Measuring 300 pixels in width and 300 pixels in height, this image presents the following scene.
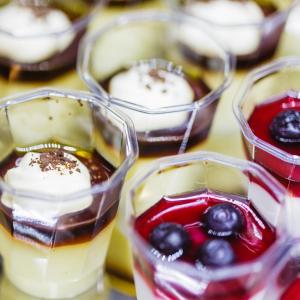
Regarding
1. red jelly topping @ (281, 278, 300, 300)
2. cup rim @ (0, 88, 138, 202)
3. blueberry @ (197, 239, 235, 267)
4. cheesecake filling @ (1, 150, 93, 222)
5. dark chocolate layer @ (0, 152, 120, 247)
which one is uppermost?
blueberry @ (197, 239, 235, 267)

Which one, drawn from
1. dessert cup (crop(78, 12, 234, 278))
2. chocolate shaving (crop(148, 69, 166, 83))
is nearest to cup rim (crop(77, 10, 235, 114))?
dessert cup (crop(78, 12, 234, 278))

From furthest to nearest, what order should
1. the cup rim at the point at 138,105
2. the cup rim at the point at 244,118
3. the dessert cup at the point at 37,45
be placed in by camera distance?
1. the dessert cup at the point at 37,45
2. the cup rim at the point at 138,105
3. the cup rim at the point at 244,118

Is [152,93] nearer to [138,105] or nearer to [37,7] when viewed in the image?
[138,105]

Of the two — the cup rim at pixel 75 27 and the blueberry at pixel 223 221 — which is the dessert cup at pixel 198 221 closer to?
the blueberry at pixel 223 221

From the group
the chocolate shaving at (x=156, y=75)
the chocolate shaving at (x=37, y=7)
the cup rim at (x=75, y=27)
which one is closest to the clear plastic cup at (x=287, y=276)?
the chocolate shaving at (x=156, y=75)

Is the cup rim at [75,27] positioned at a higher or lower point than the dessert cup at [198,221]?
lower

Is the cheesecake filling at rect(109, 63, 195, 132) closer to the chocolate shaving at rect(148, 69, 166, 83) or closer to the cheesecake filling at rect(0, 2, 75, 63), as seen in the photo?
the chocolate shaving at rect(148, 69, 166, 83)
